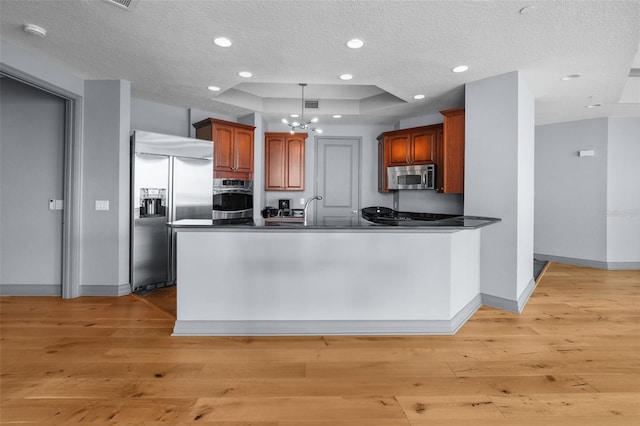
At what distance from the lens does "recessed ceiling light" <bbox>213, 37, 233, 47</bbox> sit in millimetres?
2846

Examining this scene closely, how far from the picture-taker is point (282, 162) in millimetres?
5785

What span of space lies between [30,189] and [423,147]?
509cm

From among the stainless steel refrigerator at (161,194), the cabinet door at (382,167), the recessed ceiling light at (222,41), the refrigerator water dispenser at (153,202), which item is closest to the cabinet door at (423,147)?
the cabinet door at (382,167)

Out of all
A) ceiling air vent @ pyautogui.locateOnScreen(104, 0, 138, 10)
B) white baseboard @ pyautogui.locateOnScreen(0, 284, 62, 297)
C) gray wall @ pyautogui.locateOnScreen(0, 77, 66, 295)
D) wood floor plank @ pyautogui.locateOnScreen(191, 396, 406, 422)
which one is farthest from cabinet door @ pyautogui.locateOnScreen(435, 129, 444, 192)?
white baseboard @ pyautogui.locateOnScreen(0, 284, 62, 297)

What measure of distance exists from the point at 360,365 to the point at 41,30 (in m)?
3.62

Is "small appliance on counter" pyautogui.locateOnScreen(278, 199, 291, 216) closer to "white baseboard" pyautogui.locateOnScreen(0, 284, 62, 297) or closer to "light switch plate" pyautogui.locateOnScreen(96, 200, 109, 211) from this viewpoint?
"light switch plate" pyautogui.locateOnScreen(96, 200, 109, 211)

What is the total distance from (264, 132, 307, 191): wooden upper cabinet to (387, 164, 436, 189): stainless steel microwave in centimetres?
153

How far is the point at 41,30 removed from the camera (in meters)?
2.75

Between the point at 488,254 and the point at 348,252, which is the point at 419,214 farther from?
the point at 348,252

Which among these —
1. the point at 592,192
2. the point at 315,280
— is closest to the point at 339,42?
the point at 315,280

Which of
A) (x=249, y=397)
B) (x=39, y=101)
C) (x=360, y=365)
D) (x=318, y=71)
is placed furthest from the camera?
(x=39, y=101)

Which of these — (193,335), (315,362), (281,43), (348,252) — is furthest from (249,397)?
(281,43)

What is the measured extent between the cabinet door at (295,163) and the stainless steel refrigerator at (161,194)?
1.50 m

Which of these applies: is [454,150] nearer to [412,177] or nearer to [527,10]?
[412,177]
